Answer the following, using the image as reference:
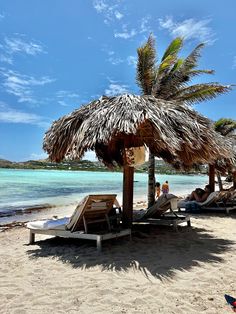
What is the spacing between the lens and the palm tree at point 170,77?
11.3 metres

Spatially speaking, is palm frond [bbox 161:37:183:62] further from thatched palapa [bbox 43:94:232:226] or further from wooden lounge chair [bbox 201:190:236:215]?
thatched palapa [bbox 43:94:232:226]

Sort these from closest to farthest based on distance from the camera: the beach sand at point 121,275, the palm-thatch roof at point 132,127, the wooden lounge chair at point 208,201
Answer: the beach sand at point 121,275 < the palm-thatch roof at point 132,127 < the wooden lounge chair at point 208,201

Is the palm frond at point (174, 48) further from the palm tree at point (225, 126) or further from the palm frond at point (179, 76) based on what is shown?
the palm tree at point (225, 126)

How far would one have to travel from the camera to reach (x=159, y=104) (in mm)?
5758

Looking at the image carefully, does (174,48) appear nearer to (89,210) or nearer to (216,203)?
(216,203)

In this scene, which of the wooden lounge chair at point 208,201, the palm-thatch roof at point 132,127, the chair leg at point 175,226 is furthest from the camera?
the wooden lounge chair at point 208,201

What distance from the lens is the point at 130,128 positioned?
16.8 feet

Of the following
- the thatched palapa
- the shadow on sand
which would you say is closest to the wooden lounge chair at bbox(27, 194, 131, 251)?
the shadow on sand

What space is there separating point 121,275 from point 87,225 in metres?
Result: 1.72

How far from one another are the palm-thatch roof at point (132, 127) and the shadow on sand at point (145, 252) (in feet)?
4.89

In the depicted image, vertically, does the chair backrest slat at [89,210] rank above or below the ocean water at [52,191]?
above

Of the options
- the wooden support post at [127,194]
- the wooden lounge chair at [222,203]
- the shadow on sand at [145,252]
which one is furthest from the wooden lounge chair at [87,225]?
the wooden lounge chair at [222,203]

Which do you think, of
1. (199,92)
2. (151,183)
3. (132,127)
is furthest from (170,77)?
(132,127)

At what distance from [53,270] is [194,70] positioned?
30.9 feet
